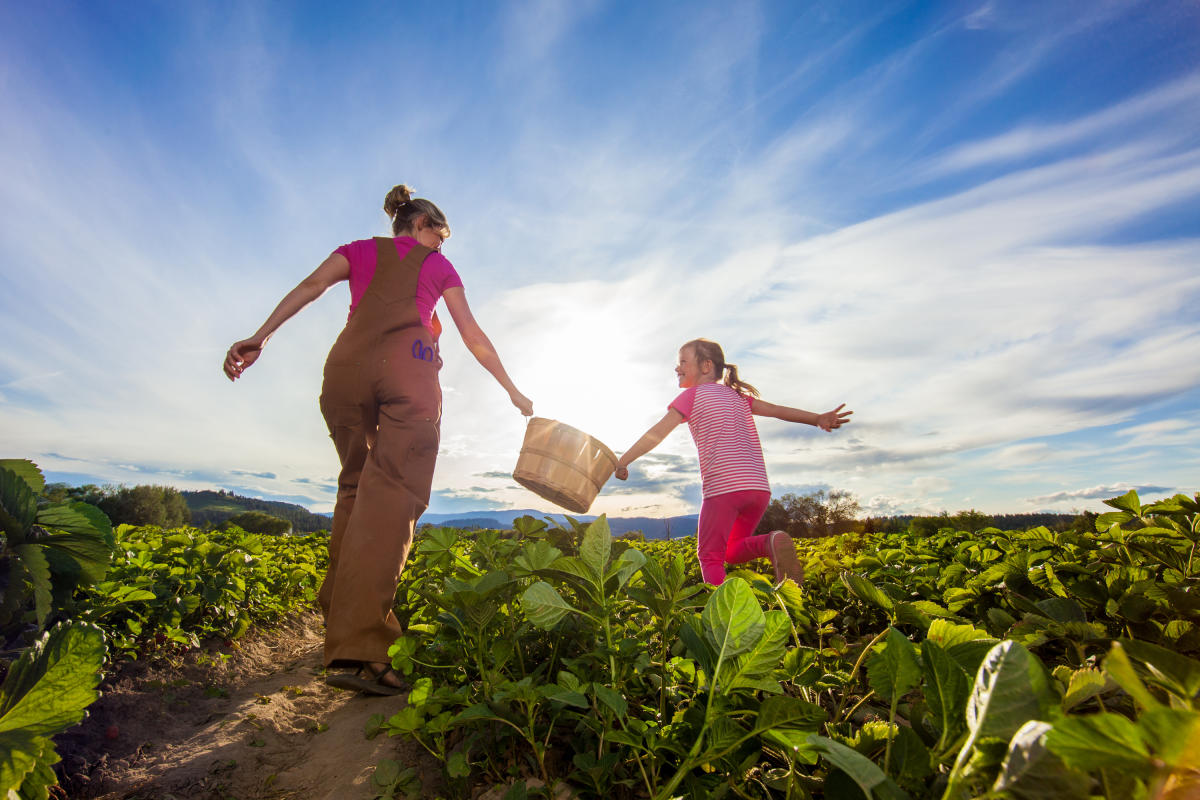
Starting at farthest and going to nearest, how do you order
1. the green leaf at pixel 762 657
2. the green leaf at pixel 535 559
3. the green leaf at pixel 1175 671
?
the green leaf at pixel 535 559 → the green leaf at pixel 762 657 → the green leaf at pixel 1175 671

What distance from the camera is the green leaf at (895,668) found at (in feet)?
2.68

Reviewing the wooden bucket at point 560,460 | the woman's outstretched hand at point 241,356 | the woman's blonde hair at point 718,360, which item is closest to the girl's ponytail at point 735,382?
the woman's blonde hair at point 718,360

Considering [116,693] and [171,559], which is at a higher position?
[171,559]

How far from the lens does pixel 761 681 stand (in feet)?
3.14

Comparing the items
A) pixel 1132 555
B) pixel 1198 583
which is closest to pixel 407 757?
pixel 1198 583

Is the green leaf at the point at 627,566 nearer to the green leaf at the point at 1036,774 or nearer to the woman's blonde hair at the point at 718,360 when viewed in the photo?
the green leaf at the point at 1036,774

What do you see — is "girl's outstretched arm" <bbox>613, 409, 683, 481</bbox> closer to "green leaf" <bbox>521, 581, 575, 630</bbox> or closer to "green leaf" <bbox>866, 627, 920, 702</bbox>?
"green leaf" <bbox>521, 581, 575, 630</bbox>

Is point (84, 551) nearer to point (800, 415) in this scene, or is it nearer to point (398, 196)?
point (398, 196)

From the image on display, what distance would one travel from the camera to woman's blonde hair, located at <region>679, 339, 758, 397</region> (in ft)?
17.1

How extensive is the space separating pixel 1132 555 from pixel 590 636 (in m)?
1.76

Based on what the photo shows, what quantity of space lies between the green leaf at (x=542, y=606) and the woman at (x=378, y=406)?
175 cm

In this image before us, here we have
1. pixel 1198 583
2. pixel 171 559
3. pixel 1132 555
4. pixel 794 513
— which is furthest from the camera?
pixel 794 513

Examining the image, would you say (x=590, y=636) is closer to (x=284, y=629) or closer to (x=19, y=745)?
(x=19, y=745)

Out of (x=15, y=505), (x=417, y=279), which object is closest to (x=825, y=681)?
(x=15, y=505)
